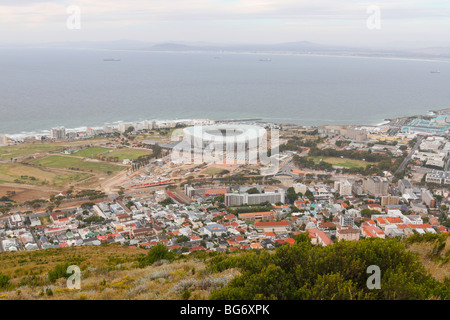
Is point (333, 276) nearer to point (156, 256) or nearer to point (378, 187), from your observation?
point (156, 256)

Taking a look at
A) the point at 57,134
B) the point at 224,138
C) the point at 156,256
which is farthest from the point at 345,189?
the point at 57,134

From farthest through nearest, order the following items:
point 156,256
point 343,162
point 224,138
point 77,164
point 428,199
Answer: point 224,138
point 343,162
point 77,164
point 428,199
point 156,256

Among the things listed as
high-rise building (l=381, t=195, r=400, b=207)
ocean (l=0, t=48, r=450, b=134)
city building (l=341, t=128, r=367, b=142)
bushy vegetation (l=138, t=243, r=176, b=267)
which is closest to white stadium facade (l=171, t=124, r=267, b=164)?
city building (l=341, t=128, r=367, b=142)

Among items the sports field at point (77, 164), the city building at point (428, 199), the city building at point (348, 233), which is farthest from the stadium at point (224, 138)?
the city building at point (348, 233)

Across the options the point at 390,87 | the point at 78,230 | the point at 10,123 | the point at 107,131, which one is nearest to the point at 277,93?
the point at 390,87

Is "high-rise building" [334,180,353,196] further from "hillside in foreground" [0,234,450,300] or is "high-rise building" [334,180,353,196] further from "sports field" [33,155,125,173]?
"hillside in foreground" [0,234,450,300]

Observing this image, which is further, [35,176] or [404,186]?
[35,176]
